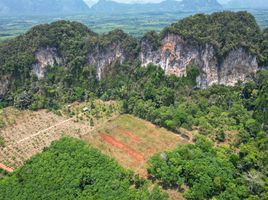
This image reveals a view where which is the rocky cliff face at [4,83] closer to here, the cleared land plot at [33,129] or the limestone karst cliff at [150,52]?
the limestone karst cliff at [150,52]

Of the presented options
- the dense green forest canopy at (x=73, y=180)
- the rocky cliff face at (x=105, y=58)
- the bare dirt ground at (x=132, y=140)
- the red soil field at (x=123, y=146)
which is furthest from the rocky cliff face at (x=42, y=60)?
the dense green forest canopy at (x=73, y=180)

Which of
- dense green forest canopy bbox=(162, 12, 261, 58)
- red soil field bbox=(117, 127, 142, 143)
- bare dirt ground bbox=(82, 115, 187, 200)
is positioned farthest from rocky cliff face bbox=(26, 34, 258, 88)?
red soil field bbox=(117, 127, 142, 143)

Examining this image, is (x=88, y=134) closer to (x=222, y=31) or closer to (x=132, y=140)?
(x=132, y=140)

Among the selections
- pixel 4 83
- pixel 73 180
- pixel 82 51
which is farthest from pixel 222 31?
pixel 4 83

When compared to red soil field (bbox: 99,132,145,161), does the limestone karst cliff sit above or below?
above

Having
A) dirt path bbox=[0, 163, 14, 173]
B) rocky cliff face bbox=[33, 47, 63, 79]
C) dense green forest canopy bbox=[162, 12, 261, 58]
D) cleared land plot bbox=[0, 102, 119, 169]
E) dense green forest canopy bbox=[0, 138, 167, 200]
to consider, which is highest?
dense green forest canopy bbox=[162, 12, 261, 58]

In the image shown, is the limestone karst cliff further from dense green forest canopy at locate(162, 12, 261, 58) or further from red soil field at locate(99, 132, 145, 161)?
red soil field at locate(99, 132, 145, 161)
